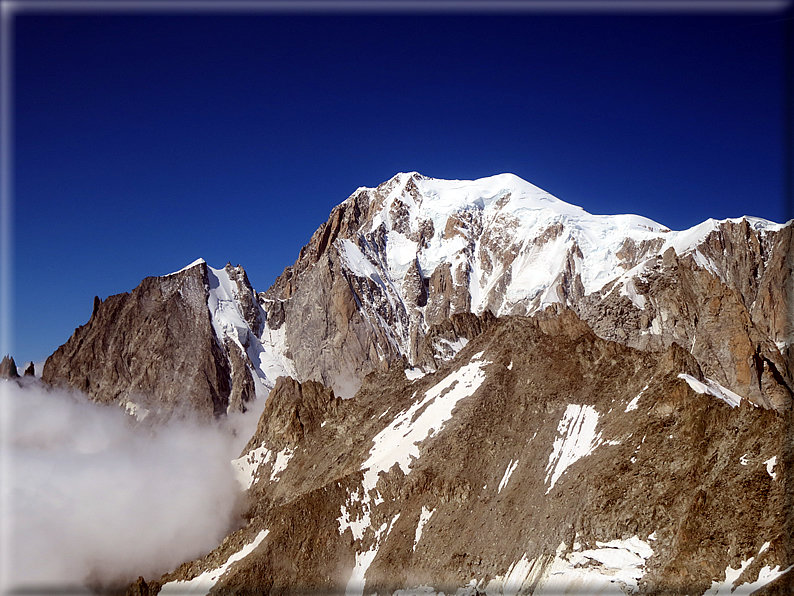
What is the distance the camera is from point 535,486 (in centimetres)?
5600

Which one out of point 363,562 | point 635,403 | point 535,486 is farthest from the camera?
point 363,562

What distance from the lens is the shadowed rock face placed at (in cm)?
3875

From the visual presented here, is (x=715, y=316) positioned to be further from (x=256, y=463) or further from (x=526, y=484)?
(x=526, y=484)

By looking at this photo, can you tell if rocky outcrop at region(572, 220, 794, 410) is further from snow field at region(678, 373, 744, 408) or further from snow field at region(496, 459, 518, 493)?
snow field at region(496, 459, 518, 493)

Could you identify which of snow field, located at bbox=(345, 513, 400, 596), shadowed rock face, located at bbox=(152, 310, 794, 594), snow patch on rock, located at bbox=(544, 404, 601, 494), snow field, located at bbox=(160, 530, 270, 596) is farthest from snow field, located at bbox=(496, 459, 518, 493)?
snow field, located at bbox=(160, 530, 270, 596)

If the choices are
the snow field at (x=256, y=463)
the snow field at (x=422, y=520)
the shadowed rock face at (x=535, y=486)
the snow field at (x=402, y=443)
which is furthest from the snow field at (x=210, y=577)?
the snow field at (x=256, y=463)

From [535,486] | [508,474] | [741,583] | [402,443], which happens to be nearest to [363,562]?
[508,474]

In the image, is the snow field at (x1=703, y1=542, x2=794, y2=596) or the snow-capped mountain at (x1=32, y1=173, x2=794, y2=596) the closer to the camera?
the snow field at (x1=703, y1=542, x2=794, y2=596)

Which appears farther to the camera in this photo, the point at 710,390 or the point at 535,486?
the point at 535,486

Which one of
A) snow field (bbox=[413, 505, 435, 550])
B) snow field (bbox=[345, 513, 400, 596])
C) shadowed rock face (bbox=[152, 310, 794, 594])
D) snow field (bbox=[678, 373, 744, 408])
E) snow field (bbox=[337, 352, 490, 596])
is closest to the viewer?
shadowed rock face (bbox=[152, 310, 794, 594])

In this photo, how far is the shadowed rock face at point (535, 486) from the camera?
38.8 meters

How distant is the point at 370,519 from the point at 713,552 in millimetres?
34401

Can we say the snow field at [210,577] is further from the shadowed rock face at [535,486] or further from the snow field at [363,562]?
the snow field at [363,562]

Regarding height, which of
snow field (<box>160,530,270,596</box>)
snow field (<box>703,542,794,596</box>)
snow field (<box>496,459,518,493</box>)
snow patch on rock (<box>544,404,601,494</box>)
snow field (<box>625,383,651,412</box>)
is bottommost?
snow field (<box>703,542,794,596</box>)
